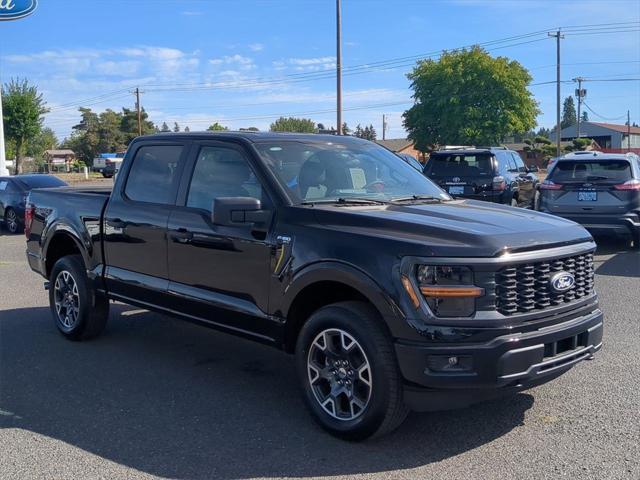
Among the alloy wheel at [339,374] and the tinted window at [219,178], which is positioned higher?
the tinted window at [219,178]

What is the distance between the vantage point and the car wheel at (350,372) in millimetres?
3840

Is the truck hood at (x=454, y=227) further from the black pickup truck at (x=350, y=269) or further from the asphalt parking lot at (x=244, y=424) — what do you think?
the asphalt parking lot at (x=244, y=424)

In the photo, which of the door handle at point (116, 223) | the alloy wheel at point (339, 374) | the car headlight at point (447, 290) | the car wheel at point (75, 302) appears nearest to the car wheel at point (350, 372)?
the alloy wheel at point (339, 374)

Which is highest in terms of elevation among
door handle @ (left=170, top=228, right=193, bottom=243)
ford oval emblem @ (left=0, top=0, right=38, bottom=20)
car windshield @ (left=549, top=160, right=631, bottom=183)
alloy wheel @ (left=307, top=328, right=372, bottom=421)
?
ford oval emblem @ (left=0, top=0, right=38, bottom=20)

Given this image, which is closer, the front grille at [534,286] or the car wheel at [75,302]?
the front grille at [534,286]

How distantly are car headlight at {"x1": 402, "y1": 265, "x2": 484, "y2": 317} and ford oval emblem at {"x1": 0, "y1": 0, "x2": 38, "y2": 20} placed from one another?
2685 cm

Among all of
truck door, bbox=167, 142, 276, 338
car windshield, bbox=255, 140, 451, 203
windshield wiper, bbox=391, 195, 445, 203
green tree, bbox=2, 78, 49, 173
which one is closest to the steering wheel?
car windshield, bbox=255, 140, 451, 203

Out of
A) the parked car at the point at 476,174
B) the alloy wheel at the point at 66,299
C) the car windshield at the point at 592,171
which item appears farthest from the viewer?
the parked car at the point at 476,174

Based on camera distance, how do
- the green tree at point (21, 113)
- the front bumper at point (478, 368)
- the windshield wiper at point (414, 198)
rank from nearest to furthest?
1. the front bumper at point (478, 368)
2. the windshield wiper at point (414, 198)
3. the green tree at point (21, 113)

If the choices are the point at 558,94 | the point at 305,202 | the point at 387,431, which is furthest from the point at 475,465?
the point at 558,94

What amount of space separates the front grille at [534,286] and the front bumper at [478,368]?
0.15 m

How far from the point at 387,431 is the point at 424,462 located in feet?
0.91

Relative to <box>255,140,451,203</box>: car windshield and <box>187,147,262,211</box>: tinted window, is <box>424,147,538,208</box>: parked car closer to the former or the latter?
<box>255,140,451,203</box>: car windshield

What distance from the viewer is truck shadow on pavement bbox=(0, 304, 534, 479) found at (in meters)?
3.89
